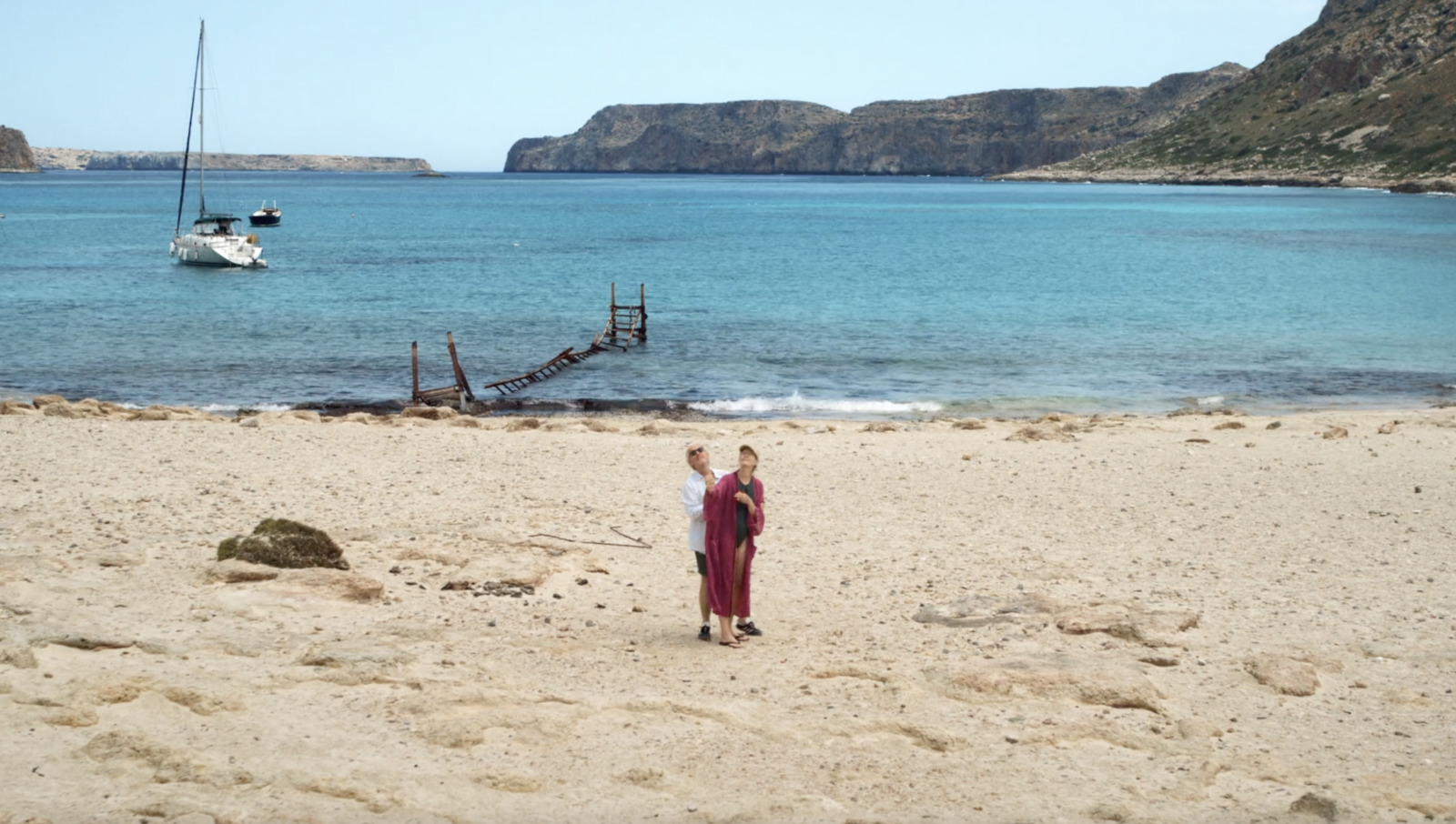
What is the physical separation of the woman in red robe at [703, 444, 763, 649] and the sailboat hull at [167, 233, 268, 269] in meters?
49.0

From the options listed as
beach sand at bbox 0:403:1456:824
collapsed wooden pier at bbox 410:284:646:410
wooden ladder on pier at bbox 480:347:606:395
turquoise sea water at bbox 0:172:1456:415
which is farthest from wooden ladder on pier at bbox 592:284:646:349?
beach sand at bbox 0:403:1456:824

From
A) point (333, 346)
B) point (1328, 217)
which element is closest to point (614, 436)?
point (333, 346)

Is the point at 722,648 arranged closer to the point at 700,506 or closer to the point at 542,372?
the point at 700,506

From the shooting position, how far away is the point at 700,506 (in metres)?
9.27

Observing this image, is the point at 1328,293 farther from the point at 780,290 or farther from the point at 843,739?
the point at 843,739

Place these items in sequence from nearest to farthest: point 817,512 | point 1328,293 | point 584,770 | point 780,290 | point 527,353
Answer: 1. point 584,770
2. point 817,512
3. point 527,353
4. point 1328,293
5. point 780,290

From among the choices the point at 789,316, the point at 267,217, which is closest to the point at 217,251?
the point at 789,316

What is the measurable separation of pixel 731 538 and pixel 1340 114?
149m

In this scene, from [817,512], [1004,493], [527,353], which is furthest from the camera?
[527,353]

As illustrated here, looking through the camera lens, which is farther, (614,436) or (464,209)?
(464,209)

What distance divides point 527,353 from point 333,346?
17.1 ft

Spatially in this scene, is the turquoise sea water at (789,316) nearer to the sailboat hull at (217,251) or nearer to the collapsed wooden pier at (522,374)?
the collapsed wooden pier at (522,374)

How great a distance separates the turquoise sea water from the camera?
26.8 meters

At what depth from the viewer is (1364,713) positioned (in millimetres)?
8102
